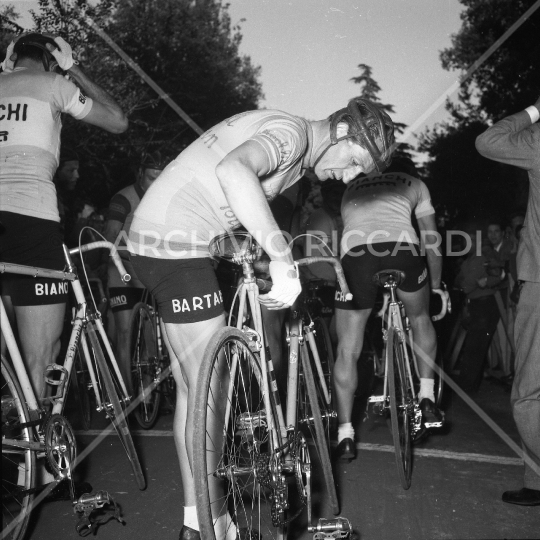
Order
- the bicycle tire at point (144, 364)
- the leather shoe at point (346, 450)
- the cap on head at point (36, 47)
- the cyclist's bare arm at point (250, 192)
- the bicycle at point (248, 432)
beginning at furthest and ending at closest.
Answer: the bicycle tire at point (144, 364) < the leather shoe at point (346, 450) < the cap on head at point (36, 47) < the bicycle at point (248, 432) < the cyclist's bare arm at point (250, 192)

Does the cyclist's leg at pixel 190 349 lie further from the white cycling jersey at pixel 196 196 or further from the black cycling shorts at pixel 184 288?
the white cycling jersey at pixel 196 196

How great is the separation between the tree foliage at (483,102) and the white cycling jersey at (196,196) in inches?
491

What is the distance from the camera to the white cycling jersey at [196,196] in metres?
2.38

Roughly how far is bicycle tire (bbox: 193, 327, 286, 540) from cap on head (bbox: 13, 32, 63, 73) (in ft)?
6.95

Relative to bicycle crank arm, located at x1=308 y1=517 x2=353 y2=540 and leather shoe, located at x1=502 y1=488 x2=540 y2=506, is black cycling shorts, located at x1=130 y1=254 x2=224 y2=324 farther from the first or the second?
A: leather shoe, located at x1=502 y1=488 x2=540 y2=506

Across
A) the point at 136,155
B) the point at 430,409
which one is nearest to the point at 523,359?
the point at 430,409

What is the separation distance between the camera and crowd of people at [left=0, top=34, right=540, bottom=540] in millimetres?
2266

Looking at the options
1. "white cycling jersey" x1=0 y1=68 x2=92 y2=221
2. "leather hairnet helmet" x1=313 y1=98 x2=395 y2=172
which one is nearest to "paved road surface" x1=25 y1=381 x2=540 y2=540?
"white cycling jersey" x1=0 y1=68 x2=92 y2=221

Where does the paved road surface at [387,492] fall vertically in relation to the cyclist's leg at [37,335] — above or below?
below

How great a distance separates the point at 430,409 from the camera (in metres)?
4.20

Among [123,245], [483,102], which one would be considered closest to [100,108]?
[123,245]

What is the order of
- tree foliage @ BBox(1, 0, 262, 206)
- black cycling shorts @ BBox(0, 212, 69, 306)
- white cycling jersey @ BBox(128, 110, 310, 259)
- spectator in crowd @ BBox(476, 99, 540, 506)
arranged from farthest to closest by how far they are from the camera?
tree foliage @ BBox(1, 0, 262, 206), spectator in crowd @ BBox(476, 99, 540, 506), black cycling shorts @ BBox(0, 212, 69, 306), white cycling jersey @ BBox(128, 110, 310, 259)

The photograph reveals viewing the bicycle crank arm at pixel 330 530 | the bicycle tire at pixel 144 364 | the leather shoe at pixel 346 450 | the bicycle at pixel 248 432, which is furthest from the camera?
the bicycle tire at pixel 144 364

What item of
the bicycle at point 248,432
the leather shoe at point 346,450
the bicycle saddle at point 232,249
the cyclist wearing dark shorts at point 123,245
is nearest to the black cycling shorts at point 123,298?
the cyclist wearing dark shorts at point 123,245
